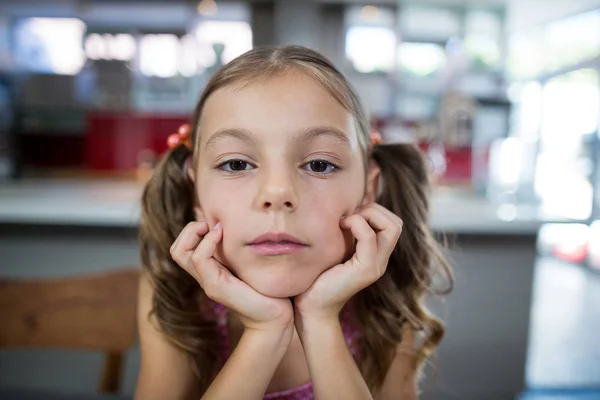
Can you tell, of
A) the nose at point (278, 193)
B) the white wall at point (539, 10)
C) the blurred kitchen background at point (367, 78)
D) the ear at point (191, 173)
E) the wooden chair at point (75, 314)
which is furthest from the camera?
the white wall at point (539, 10)

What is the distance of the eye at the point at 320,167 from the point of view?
0.49 m

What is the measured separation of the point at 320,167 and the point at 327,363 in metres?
0.22

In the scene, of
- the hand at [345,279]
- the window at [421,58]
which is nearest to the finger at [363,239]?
the hand at [345,279]

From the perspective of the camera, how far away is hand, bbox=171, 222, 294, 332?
490 millimetres

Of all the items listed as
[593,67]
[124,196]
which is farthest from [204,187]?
[593,67]

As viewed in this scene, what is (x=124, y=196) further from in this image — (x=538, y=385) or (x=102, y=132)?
(x=102, y=132)

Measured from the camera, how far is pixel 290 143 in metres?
0.47

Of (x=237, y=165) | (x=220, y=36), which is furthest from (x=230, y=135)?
(x=220, y=36)

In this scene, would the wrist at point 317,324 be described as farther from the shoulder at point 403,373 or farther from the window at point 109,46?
the window at point 109,46

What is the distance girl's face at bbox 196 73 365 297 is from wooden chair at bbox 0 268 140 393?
56 cm

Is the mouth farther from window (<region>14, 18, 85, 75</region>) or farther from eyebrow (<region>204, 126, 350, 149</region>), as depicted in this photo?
window (<region>14, 18, 85, 75</region>)

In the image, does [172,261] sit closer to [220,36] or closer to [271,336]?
[271,336]

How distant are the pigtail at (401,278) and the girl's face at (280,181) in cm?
21

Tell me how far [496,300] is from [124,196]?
1.29 meters
